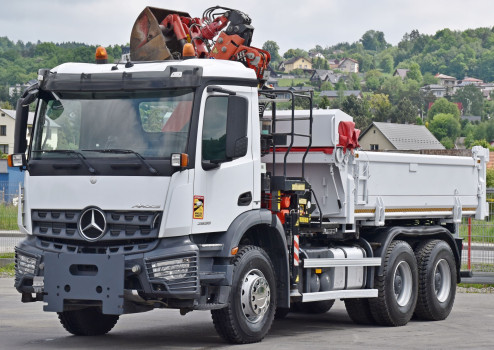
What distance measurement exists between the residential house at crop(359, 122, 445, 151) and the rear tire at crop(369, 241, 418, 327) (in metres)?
98.2

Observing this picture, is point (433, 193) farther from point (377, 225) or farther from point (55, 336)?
point (55, 336)

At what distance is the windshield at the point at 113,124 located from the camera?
1191cm

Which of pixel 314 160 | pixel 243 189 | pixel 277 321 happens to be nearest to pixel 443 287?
pixel 277 321

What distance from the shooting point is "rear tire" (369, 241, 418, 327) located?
1521 centimetres

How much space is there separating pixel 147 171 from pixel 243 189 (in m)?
1.28

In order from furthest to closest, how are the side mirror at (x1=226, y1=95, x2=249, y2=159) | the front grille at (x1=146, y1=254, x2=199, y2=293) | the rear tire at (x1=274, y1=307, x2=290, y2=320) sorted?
the rear tire at (x1=274, y1=307, x2=290, y2=320) < the side mirror at (x1=226, y1=95, x2=249, y2=159) < the front grille at (x1=146, y1=254, x2=199, y2=293)

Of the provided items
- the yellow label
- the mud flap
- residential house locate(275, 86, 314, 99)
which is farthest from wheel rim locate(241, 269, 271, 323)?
residential house locate(275, 86, 314, 99)

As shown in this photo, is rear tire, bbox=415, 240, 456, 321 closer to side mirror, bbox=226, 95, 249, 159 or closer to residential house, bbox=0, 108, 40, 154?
side mirror, bbox=226, 95, 249, 159

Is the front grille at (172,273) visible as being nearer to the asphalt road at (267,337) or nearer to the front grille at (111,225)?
the front grille at (111,225)

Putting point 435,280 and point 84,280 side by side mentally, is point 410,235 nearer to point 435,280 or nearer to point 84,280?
point 435,280

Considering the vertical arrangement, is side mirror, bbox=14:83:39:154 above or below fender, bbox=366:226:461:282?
above

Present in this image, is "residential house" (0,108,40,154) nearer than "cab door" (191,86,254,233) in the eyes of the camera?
No

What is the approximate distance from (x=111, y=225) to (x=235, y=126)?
1.68 meters

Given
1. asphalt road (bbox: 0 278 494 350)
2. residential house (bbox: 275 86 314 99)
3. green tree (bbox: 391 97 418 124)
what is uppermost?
green tree (bbox: 391 97 418 124)
